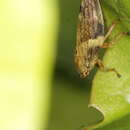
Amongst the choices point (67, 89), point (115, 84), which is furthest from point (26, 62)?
point (115, 84)

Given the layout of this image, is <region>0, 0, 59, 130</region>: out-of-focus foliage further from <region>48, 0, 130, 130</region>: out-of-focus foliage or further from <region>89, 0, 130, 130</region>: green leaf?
<region>89, 0, 130, 130</region>: green leaf

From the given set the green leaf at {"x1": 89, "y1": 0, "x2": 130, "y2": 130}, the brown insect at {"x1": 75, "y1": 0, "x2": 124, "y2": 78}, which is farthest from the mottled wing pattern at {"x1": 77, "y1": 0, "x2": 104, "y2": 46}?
the green leaf at {"x1": 89, "y1": 0, "x2": 130, "y2": 130}

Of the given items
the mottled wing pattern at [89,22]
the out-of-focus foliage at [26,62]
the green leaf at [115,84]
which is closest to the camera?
the out-of-focus foliage at [26,62]

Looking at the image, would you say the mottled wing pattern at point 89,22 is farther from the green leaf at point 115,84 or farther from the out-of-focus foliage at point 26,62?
the out-of-focus foliage at point 26,62

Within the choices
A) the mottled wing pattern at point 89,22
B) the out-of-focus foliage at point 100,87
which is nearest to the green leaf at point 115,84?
the out-of-focus foliage at point 100,87

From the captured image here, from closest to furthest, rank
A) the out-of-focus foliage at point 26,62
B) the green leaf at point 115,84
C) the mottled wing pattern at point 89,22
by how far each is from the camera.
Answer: the out-of-focus foliage at point 26,62, the green leaf at point 115,84, the mottled wing pattern at point 89,22

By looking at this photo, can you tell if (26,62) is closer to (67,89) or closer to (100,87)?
(67,89)

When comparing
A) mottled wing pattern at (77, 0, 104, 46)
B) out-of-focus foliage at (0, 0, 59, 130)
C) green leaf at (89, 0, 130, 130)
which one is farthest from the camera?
mottled wing pattern at (77, 0, 104, 46)
